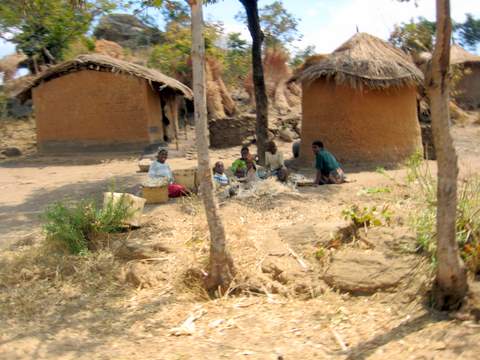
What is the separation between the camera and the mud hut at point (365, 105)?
979 cm

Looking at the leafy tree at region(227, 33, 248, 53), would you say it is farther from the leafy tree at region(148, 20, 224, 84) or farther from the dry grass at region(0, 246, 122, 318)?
the dry grass at region(0, 246, 122, 318)

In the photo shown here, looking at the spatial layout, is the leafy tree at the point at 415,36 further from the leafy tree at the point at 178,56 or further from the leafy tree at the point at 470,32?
the leafy tree at the point at 470,32

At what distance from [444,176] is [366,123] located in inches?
263

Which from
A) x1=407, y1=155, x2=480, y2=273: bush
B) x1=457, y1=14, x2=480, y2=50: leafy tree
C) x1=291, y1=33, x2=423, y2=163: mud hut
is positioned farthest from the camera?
x1=457, y1=14, x2=480, y2=50: leafy tree

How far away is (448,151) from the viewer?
3.46 m

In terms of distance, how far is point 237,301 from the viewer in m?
4.34

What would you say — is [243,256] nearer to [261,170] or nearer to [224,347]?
[224,347]

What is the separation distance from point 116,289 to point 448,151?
10.1ft

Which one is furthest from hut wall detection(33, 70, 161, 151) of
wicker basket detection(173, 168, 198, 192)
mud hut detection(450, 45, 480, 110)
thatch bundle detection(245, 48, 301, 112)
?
mud hut detection(450, 45, 480, 110)

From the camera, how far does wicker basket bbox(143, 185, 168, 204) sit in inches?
267

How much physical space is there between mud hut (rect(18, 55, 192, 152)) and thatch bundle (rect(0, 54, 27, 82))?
24.1 feet

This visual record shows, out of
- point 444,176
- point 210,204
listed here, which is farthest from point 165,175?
point 444,176

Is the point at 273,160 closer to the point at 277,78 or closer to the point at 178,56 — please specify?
the point at 178,56

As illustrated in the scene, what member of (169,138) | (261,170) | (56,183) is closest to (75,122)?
(169,138)
